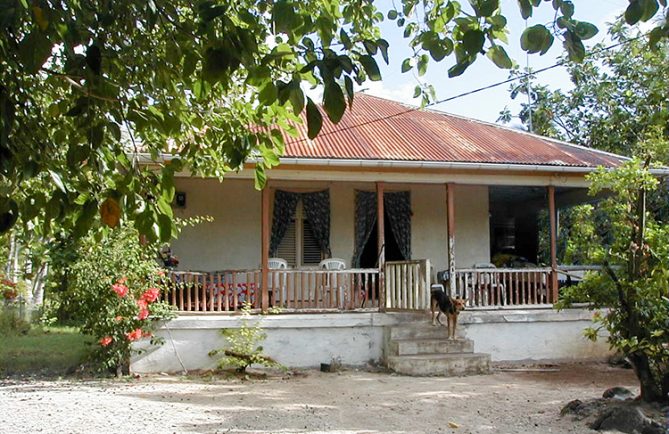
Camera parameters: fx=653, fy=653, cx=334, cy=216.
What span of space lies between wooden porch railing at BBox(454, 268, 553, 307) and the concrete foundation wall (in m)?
0.30

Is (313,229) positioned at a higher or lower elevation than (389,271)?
higher

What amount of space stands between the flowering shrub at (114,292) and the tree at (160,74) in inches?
201

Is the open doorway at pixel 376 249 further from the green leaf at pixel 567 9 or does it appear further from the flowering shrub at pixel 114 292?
the green leaf at pixel 567 9

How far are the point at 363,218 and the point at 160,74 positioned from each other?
9.53 meters

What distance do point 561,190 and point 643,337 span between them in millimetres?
7274

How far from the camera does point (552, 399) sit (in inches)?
332

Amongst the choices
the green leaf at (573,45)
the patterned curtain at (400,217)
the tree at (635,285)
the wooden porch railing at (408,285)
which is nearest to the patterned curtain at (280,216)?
the patterned curtain at (400,217)

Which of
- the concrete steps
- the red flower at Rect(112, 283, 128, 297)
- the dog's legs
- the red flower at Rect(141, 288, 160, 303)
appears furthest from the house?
the red flower at Rect(112, 283, 128, 297)

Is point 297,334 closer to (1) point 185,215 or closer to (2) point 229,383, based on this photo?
(2) point 229,383

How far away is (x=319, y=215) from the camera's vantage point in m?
13.2

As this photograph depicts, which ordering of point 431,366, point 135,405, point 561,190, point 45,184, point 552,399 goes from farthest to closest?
1. point 561,190
2. point 431,366
3. point 552,399
4. point 135,405
5. point 45,184

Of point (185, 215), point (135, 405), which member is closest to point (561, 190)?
point (185, 215)

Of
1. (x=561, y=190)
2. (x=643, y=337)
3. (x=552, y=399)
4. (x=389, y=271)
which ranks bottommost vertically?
(x=552, y=399)

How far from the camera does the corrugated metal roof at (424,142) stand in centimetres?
1184
